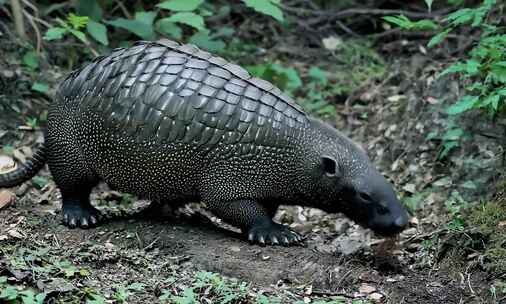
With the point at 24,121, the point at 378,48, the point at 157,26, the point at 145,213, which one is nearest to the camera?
the point at 145,213

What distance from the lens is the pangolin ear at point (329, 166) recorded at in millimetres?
6516

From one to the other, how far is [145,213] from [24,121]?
8.83 ft

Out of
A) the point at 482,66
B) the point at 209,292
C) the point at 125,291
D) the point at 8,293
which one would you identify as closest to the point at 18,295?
the point at 8,293

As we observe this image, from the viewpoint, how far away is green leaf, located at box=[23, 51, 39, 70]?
980 cm

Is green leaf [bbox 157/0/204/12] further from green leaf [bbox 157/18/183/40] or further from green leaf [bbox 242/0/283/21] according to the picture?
green leaf [bbox 157/18/183/40]

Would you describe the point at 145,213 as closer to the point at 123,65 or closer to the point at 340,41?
the point at 123,65

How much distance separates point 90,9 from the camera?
10117 mm

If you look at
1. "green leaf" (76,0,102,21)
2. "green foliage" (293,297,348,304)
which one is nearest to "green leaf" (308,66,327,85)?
"green leaf" (76,0,102,21)

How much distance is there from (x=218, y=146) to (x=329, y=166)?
948mm

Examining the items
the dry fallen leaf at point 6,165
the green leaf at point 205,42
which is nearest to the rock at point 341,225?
the green leaf at point 205,42

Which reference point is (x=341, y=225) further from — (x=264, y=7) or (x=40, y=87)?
(x=40, y=87)

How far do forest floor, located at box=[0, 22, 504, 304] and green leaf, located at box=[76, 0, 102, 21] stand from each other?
4.66ft

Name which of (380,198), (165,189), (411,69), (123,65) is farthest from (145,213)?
(411,69)

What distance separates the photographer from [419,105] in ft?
30.5
